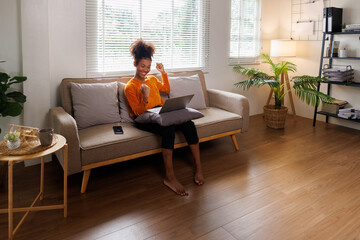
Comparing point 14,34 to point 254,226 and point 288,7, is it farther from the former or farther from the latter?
point 288,7

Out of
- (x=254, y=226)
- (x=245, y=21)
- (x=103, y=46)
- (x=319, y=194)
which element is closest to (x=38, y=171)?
(x=103, y=46)

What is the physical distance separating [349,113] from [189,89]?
2.14 metres

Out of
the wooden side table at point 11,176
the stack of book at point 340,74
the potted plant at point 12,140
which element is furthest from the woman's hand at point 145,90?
the stack of book at point 340,74

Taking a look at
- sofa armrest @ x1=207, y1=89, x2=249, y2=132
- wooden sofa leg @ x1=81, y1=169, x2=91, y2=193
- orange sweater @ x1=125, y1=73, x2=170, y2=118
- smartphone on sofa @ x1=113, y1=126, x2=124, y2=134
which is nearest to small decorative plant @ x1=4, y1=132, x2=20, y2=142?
wooden sofa leg @ x1=81, y1=169, x2=91, y2=193

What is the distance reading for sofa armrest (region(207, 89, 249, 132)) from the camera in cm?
318

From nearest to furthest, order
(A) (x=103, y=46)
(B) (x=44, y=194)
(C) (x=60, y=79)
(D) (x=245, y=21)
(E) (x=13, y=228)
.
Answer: (E) (x=13, y=228) → (B) (x=44, y=194) → (C) (x=60, y=79) → (A) (x=103, y=46) → (D) (x=245, y=21)

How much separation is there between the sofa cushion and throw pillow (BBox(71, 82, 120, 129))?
0.08m

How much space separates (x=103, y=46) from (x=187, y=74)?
102cm

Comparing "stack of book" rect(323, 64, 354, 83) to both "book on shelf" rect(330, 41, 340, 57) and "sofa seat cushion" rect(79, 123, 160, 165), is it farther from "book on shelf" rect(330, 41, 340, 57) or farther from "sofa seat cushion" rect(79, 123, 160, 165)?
"sofa seat cushion" rect(79, 123, 160, 165)

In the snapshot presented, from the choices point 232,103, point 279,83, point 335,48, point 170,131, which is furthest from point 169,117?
point 335,48

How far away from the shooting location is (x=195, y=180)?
248 cm

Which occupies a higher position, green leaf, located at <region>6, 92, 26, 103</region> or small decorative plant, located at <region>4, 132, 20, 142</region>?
green leaf, located at <region>6, 92, 26, 103</region>

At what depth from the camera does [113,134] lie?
8.04 ft

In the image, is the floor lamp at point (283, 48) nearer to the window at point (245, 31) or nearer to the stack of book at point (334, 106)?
the window at point (245, 31)
